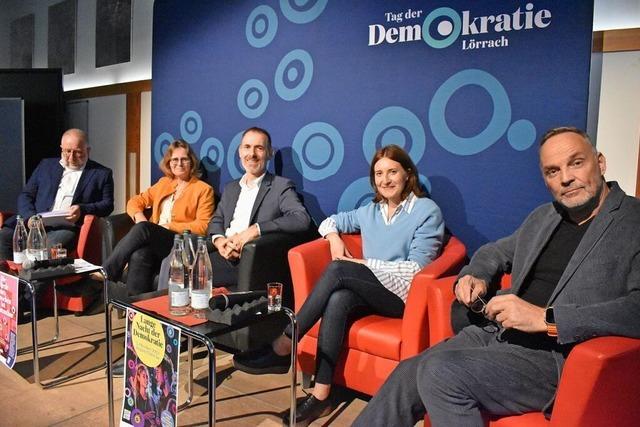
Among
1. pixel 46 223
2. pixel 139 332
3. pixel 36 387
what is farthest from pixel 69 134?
pixel 139 332

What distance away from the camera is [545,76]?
2.65m

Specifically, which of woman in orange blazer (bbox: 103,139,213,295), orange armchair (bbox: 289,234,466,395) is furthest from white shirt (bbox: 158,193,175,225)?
orange armchair (bbox: 289,234,466,395)

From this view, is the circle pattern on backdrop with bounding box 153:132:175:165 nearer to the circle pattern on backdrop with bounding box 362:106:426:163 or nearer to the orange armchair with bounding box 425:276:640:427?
the circle pattern on backdrop with bounding box 362:106:426:163

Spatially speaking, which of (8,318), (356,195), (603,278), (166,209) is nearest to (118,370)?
(8,318)

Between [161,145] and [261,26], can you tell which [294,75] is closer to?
[261,26]

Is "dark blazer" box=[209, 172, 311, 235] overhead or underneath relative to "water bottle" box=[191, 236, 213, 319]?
overhead

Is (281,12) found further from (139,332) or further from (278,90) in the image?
(139,332)

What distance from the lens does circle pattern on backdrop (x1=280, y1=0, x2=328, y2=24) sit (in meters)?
3.50

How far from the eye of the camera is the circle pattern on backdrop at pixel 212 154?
13.5 feet

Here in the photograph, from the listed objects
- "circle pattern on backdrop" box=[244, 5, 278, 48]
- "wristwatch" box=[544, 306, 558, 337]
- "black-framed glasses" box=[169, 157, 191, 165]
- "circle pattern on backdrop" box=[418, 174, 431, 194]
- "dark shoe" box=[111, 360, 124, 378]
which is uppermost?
"circle pattern on backdrop" box=[244, 5, 278, 48]

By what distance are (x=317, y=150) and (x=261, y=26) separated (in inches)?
40.7

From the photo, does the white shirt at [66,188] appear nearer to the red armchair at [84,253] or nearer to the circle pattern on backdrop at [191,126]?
the red armchair at [84,253]

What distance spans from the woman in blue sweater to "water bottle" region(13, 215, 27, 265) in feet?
4.57

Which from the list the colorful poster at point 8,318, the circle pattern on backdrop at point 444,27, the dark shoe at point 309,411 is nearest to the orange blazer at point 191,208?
the colorful poster at point 8,318
